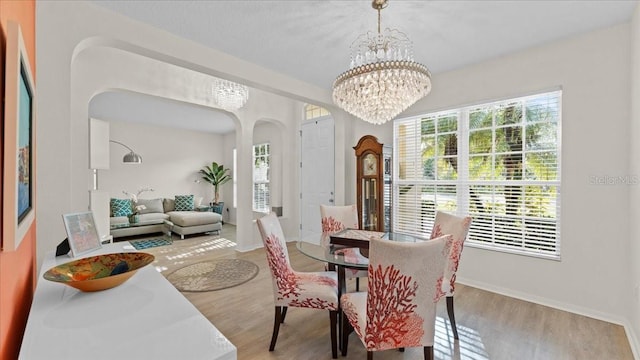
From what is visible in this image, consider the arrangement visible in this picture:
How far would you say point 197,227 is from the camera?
6086 mm

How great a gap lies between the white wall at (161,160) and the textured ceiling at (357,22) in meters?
5.50

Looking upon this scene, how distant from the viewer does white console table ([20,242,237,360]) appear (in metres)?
0.78

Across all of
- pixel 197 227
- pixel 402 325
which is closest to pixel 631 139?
pixel 402 325

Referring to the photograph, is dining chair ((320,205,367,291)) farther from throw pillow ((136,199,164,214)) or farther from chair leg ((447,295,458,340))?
throw pillow ((136,199,164,214))

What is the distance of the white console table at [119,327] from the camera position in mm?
776

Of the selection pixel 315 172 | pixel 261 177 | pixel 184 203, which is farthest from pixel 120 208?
pixel 315 172

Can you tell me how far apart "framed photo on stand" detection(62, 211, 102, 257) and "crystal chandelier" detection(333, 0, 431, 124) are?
2.04 metres

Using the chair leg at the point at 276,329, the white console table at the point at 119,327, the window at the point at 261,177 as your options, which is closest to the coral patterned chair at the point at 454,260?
the chair leg at the point at 276,329

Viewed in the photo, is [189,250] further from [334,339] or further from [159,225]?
[334,339]

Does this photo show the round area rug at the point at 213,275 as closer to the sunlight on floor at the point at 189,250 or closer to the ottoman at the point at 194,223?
the sunlight on floor at the point at 189,250

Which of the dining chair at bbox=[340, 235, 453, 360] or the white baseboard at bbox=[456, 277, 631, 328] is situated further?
the white baseboard at bbox=[456, 277, 631, 328]

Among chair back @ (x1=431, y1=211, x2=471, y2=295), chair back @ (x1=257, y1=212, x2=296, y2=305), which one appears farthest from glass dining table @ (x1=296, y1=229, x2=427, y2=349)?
chair back @ (x1=431, y1=211, x2=471, y2=295)

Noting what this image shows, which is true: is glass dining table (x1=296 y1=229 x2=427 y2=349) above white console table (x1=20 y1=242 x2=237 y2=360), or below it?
below

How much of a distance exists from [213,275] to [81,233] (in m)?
2.09
